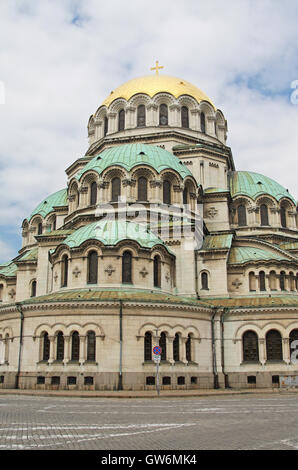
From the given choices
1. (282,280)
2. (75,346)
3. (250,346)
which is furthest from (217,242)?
(75,346)

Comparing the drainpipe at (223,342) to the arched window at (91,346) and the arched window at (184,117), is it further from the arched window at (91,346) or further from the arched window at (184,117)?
the arched window at (184,117)

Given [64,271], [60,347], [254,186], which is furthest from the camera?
[254,186]

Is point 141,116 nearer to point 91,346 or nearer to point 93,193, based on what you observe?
point 93,193

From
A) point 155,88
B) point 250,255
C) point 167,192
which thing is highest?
point 155,88

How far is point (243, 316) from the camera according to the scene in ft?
106

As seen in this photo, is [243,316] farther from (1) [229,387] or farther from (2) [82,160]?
(2) [82,160]

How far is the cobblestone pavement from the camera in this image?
414 inches

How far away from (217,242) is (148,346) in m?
11.6

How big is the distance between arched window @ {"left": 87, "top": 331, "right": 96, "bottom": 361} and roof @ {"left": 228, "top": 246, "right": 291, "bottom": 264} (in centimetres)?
1275

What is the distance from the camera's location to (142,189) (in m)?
39.1

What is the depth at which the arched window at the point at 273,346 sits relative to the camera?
31.5 m

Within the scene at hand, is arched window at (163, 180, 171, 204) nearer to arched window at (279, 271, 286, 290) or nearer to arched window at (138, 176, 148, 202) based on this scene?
arched window at (138, 176, 148, 202)

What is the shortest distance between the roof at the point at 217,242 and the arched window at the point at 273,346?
269 inches
